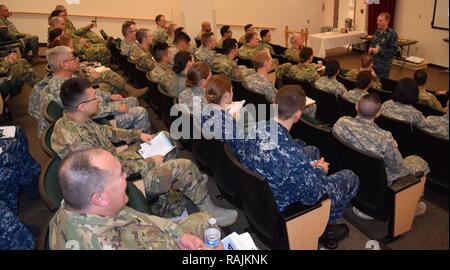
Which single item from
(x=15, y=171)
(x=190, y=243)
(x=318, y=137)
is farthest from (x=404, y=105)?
(x=15, y=171)

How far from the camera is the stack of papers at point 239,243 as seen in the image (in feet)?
5.95

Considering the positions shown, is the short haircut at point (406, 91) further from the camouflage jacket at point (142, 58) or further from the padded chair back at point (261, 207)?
the camouflage jacket at point (142, 58)

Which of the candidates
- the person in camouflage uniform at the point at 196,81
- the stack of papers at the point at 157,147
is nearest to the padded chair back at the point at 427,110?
the person in camouflage uniform at the point at 196,81

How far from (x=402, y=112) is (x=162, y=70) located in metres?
2.81

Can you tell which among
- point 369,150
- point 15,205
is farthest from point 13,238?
point 369,150

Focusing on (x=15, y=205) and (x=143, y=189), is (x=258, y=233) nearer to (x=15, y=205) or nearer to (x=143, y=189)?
(x=143, y=189)

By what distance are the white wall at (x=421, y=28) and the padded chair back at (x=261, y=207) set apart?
6845mm

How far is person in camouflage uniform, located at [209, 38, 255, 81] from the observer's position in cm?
516

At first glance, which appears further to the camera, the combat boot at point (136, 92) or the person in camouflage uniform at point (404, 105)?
the combat boot at point (136, 92)

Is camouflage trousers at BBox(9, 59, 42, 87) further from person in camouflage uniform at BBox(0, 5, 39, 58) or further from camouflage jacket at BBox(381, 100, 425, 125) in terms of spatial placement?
camouflage jacket at BBox(381, 100, 425, 125)

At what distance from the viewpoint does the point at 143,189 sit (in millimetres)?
2496

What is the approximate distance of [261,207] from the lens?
6.97 feet

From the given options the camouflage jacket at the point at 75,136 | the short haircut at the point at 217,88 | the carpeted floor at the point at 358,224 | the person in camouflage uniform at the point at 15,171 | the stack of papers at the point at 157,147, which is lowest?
the carpeted floor at the point at 358,224
